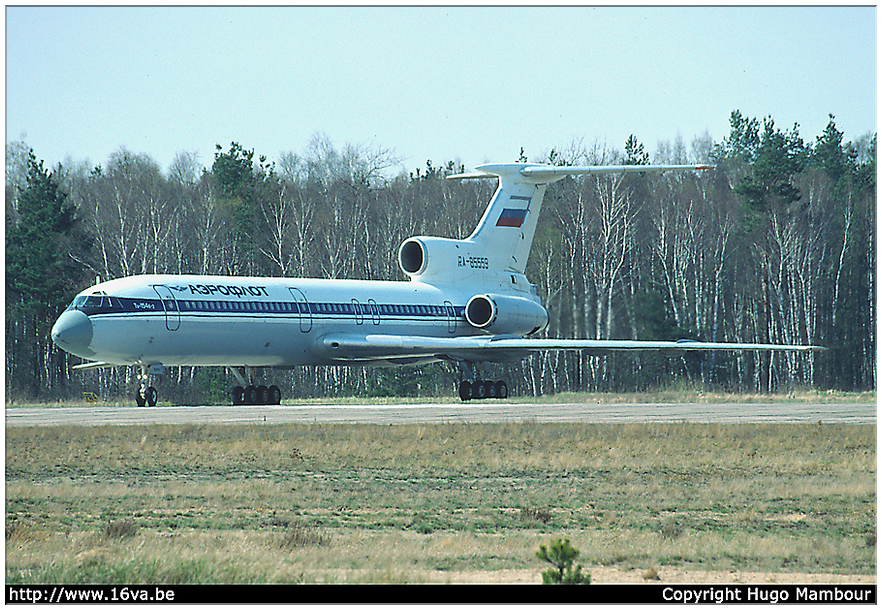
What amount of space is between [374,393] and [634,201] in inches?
607

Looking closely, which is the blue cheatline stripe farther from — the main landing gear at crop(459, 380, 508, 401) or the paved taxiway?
the paved taxiway

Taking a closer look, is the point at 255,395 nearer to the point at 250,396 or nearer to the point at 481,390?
the point at 250,396

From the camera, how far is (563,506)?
14508mm

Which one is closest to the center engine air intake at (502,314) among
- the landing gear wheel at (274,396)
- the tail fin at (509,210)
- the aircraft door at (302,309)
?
the tail fin at (509,210)

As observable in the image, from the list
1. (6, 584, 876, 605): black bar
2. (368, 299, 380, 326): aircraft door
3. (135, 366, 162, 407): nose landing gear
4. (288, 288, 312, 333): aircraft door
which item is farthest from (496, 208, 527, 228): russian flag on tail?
(6, 584, 876, 605): black bar

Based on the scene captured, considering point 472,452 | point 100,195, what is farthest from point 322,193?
point 472,452

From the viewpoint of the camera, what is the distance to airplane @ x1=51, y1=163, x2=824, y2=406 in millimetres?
29172

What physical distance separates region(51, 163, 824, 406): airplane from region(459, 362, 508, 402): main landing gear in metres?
0.04

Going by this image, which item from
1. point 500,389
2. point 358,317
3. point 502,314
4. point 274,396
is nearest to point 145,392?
point 274,396

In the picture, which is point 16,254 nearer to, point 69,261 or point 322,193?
point 69,261

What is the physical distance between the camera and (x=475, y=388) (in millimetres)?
36031

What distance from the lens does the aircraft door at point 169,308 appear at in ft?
96.3

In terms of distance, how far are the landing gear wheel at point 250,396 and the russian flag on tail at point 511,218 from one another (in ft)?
35.6

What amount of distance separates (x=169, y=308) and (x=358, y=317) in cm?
640
